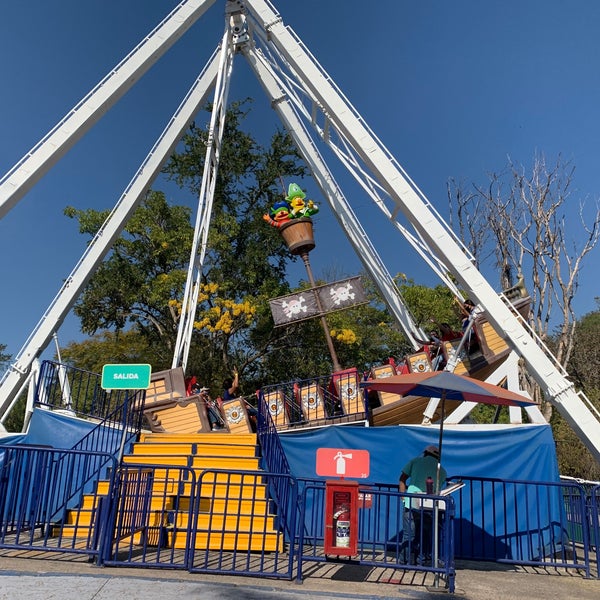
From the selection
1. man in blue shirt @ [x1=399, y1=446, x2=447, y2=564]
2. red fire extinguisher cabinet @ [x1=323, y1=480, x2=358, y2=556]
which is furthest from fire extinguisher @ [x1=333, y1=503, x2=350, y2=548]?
man in blue shirt @ [x1=399, y1=446, x2=447, y2=564]

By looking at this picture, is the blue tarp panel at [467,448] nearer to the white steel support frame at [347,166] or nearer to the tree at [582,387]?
the white steel support frame at [347,166]

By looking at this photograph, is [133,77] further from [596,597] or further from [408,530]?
[596,597]

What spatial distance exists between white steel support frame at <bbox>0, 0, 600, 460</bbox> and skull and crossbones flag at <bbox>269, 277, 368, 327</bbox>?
1883 millimetres

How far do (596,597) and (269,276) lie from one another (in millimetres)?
18464

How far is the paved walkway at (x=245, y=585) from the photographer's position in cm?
459

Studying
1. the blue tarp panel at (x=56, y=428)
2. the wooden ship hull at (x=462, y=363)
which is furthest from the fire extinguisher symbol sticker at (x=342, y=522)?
the blue tarp panel at (x=56, y=428)

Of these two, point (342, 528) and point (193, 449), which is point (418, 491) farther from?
point (193, 449)

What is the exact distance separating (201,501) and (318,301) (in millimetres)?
5762

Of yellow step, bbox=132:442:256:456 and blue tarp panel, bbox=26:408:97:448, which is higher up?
blue tarp panel, bbox=26:408:97:448

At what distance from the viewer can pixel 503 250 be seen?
22.8 meters

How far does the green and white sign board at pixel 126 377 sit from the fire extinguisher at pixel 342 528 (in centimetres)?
273

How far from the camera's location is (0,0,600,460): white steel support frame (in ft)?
27.1

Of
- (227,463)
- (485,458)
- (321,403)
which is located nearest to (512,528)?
(485,458)

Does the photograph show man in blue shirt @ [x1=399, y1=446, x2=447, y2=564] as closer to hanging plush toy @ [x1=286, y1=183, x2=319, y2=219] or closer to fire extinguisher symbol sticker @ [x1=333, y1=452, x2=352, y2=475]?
fire extinguisher symbol sticker @ [x1=333, y1=452, x2=352, y2=475]
